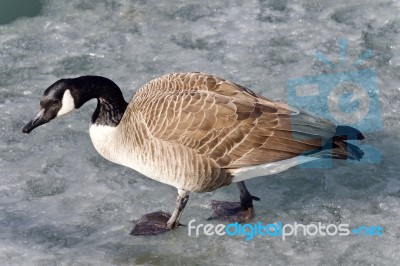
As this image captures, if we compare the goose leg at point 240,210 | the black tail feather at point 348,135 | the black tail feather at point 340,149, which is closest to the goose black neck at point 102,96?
the goose leg at point 240,210

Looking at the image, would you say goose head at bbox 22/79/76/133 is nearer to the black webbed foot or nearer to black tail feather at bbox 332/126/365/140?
the black webbed foot

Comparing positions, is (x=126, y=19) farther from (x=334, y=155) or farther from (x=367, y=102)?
(x=334, y=155)

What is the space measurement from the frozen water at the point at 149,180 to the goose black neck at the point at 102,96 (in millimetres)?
553

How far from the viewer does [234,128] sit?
5.11 metres

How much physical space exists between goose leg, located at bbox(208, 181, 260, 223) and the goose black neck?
1019 millimetres

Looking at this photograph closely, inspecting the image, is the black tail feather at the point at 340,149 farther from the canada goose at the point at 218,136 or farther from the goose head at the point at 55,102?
the goose head at the point at 55,102

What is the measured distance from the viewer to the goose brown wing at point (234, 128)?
5.09m

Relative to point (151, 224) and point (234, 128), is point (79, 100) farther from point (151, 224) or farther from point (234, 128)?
point (234, 128)

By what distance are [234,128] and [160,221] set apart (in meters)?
0.95

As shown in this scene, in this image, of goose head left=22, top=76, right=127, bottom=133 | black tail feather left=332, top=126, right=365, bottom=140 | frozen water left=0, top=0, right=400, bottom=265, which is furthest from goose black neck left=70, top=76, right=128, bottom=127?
black tail feather left=332, top=126, right=365, bottom=140

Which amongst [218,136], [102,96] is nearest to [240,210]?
[218,136]

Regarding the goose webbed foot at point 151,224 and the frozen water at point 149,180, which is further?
the goose webbed foot at point 151,224

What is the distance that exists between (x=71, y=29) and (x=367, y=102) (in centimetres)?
324

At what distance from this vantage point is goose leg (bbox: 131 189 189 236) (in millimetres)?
5371
